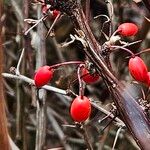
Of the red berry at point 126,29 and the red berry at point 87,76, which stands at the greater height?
the red berry at point 126,29

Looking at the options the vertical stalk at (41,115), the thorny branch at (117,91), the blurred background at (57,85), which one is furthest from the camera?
the blurred background at (57,85)

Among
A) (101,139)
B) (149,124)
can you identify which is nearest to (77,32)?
(149,124)

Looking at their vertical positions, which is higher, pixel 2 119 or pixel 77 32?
pixel 77 32

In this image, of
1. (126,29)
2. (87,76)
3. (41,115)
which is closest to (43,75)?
(87,76)

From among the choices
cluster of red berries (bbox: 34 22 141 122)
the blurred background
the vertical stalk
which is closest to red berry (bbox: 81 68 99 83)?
cluster of red berries (bbox: 34 22 141 122)

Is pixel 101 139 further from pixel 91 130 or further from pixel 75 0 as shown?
pixel 75 0

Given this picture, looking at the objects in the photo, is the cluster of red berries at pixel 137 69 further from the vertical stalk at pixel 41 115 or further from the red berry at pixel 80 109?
the vertical stalk at pixel 41 115

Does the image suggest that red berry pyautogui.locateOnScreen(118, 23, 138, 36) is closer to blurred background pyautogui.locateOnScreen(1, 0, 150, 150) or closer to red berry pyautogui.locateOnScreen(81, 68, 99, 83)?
red berry pyautogui.locateOnScreen(81, 68, 99, 83)

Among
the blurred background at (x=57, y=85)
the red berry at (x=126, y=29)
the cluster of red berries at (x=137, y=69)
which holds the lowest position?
the blurred background at (x=57, y=85)

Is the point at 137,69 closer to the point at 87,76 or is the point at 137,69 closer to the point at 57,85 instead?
the point at 87,76

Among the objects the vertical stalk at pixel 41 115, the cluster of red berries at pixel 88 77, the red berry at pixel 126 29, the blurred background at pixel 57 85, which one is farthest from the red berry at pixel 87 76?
the blurred background at pixel 57 85

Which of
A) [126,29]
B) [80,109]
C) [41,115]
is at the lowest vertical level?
[41,115]
